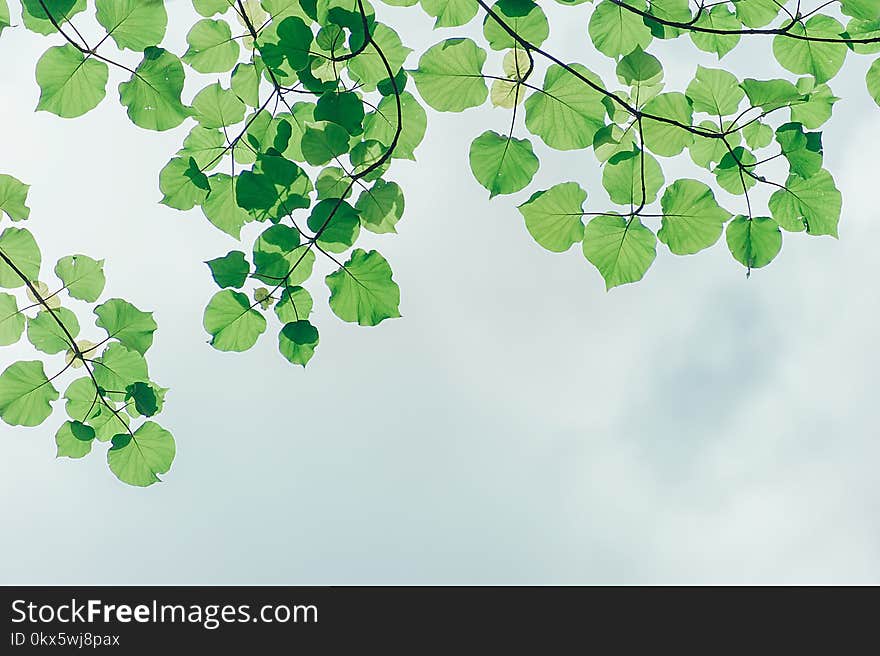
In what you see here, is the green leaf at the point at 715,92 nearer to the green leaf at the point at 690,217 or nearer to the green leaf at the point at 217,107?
the green leaf at the point at 690,217

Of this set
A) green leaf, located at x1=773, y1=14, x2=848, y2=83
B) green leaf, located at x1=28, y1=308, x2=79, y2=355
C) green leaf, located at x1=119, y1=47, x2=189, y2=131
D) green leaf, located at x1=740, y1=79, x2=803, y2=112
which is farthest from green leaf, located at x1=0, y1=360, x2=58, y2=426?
green leaf, located at x1=773, y1=14, x2=848, y2=83

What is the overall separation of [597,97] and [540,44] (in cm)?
16

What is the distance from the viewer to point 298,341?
55.3 inches

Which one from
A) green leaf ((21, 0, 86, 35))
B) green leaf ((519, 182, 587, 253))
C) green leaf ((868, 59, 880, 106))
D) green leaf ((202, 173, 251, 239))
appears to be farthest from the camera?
green leaf ((202, 173, 251, 239))

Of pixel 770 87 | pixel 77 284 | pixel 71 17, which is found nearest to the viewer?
pixel 71 17

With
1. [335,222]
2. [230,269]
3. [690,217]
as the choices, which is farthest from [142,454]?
[690,217]

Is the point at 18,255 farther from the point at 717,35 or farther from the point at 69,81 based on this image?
the point at 717,35

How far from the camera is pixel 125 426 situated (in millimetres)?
1554

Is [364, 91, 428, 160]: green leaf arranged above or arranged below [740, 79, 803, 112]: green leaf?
above

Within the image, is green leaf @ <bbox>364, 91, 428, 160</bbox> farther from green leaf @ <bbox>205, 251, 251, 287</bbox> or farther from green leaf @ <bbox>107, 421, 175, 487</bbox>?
green leaf @ <bbox>107, 421, 175, 487</bbox>

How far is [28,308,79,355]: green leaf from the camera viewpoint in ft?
4.87

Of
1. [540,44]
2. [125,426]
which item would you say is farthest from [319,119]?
[125,426]

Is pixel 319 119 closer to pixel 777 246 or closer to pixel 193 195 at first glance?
pixel 193 195

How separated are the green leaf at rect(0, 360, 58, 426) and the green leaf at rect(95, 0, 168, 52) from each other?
740 mm
